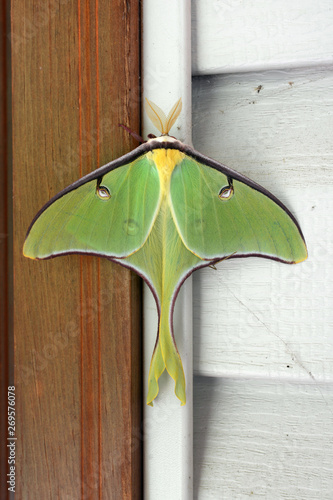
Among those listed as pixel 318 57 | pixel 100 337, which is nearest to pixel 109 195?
pixel 100 337

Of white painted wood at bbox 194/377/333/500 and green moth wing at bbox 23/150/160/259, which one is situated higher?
green moth wing at bbox 23/150/160/259

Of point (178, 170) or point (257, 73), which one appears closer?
point (178, 170)

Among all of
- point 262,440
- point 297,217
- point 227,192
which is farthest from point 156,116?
point 262,440

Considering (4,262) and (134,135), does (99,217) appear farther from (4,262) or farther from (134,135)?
(4,262)

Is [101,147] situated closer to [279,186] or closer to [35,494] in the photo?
[279,186]

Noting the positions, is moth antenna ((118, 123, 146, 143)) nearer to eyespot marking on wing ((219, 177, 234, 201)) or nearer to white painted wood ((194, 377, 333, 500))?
eyespot marking on wing ((219, 177, 234, 201))

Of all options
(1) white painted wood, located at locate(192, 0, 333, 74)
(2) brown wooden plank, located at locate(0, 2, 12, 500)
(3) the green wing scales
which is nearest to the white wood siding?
(1) white painted wood, located at locate(192, 0, 333, 74)
